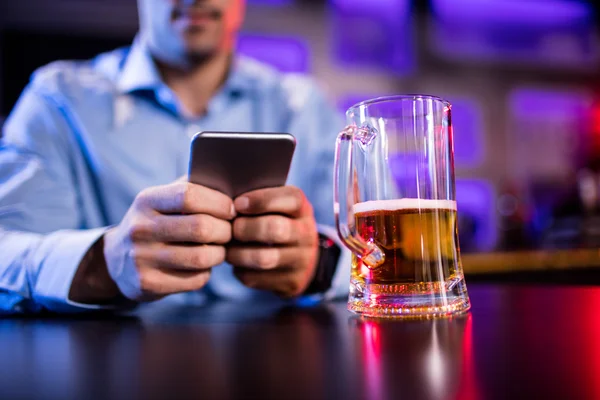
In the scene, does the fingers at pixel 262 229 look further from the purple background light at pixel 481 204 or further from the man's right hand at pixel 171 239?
the purple background light at pixel 481 204

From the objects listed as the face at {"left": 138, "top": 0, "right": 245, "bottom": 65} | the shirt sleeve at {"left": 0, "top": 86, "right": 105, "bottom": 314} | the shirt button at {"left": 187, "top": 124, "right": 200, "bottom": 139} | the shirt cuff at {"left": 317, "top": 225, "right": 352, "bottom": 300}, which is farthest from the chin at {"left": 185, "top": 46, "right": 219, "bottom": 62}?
the shirt cuff at {"left": 317, "top": 225, "right": 352, "bottom": 300}

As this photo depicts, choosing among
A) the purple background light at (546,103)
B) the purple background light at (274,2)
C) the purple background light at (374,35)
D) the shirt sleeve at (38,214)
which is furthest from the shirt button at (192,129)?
the purple background light at (546,103)

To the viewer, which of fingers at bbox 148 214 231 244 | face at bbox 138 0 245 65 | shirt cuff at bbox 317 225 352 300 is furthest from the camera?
face at bbox 138 0 245 65

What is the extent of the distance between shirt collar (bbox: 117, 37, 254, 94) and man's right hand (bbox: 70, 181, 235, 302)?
665mm

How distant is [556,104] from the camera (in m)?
3.41

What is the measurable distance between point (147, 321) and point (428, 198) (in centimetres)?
36

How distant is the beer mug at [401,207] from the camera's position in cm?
60

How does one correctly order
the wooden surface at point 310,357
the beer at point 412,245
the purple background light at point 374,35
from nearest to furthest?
the wooden surface at point 310,357, the beer at point 412,245, the purple background light at point 374,35

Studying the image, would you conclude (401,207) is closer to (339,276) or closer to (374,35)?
(339,276)

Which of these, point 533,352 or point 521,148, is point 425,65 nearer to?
point 521,148

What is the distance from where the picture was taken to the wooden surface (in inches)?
13.0

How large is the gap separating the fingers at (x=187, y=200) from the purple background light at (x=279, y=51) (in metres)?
2.19

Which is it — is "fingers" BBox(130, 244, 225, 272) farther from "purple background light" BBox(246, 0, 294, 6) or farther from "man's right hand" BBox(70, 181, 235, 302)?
"purple background light" BBox(246, 0, 294, 6)

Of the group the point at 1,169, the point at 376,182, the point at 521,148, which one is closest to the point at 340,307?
the point at 376,182
